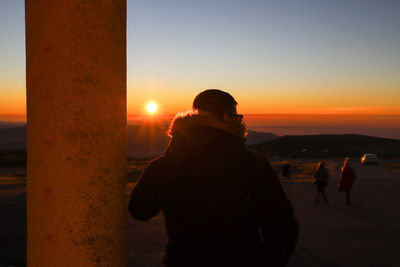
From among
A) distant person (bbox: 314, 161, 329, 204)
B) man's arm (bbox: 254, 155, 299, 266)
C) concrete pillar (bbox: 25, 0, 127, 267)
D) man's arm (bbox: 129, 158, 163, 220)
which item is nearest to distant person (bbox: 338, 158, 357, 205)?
distant person (bbox: 314, 161, 329, 204)

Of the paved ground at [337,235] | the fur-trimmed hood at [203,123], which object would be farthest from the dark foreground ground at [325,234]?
the fur-trimmed hood at [203,123]

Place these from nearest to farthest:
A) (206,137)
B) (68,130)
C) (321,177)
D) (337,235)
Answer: (68,130) < (206,137) < (337,235) < (321,177)

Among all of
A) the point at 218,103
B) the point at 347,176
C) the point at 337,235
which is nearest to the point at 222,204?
the point at 218,103

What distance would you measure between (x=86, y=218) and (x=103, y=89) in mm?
736

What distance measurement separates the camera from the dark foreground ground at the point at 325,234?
643 cm

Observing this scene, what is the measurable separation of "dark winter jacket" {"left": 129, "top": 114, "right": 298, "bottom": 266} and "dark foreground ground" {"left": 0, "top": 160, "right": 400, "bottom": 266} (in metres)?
4.77

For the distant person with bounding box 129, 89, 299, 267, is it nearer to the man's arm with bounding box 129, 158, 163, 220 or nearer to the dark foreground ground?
the man's arm with bounding box 129, 158, 163, 220

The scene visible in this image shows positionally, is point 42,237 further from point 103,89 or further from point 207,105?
point 207,105

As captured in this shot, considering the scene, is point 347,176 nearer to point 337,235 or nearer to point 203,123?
point 337,235

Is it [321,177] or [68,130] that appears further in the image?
[321,177]

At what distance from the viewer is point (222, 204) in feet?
6.02

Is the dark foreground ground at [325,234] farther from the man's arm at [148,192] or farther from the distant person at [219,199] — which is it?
the distant person at [219,199]

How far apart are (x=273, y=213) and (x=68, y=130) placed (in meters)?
1.24

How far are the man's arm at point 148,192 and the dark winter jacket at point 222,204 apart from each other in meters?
0.03
